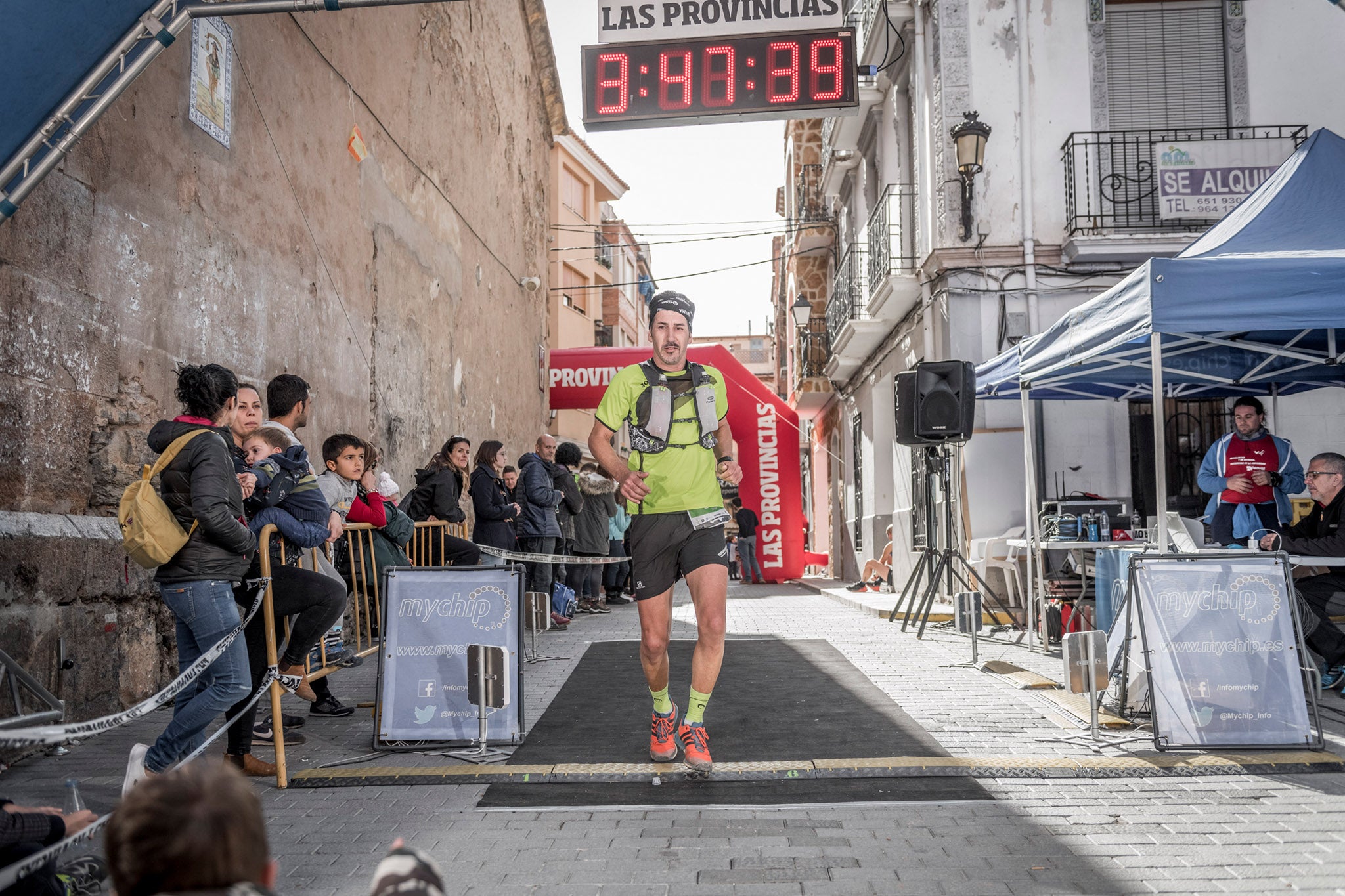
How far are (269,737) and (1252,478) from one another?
6.91 metres

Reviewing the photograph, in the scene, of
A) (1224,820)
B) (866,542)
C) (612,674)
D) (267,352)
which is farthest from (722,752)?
(866,542)

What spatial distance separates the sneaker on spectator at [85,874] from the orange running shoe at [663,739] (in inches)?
90.6

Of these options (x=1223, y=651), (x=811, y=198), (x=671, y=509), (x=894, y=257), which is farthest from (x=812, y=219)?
(x=671, y=509)

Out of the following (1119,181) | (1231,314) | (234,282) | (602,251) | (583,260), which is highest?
(602,251)

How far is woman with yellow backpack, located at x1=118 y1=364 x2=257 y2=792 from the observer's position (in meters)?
4.03

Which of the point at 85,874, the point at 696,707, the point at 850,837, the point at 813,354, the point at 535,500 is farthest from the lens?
the point at 813,354

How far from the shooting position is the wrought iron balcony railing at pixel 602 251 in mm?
39188

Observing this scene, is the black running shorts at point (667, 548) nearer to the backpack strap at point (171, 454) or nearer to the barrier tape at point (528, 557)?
the backpack strap at point (171, 454)

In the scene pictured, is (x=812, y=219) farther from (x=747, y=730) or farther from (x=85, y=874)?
(x=85, y=874)

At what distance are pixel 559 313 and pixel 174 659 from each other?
27059mm

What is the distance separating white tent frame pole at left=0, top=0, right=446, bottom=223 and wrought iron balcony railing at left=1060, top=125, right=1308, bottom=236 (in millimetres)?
10010

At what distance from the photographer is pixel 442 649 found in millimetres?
5203

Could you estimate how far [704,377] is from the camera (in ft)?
16.8

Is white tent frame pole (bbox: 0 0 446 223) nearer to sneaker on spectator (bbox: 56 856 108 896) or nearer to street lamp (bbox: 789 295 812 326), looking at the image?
sneaker on spectator (bbox: 56 856 108 896)
